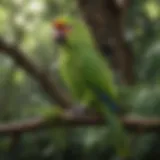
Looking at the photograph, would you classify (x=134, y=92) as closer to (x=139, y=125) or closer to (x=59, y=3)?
(x=139, y=125)

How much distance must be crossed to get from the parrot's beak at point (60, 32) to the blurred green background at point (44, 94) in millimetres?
157

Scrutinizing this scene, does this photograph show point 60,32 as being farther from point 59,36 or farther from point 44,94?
point 44,94

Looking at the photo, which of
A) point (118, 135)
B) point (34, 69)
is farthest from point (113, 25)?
point (118, 135)

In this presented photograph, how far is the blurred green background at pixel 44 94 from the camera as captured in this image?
1.43 metres

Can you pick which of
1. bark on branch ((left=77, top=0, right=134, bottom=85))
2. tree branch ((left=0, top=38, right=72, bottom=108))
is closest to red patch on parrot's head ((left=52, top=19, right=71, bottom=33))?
tree branch ((left=0, top=38, right=72, bottom=108))

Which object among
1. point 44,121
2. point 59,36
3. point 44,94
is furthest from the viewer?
point 44,94

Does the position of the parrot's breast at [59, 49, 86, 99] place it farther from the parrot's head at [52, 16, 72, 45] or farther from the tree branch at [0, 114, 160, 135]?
the tree branch at [0, 114, 160, 135]

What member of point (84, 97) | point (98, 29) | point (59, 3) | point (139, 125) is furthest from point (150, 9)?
point (139, 125)

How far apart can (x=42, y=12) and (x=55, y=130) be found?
0.63 m

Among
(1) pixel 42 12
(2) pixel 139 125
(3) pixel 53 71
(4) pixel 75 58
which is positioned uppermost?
(1) pixel 42 12

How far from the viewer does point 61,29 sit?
1347mm

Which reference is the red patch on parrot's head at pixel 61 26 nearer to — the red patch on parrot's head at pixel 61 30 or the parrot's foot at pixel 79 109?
the red patch on parrot's head at pixel 61 30

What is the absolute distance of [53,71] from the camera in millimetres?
1781

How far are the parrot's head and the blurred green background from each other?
6.2 inches
